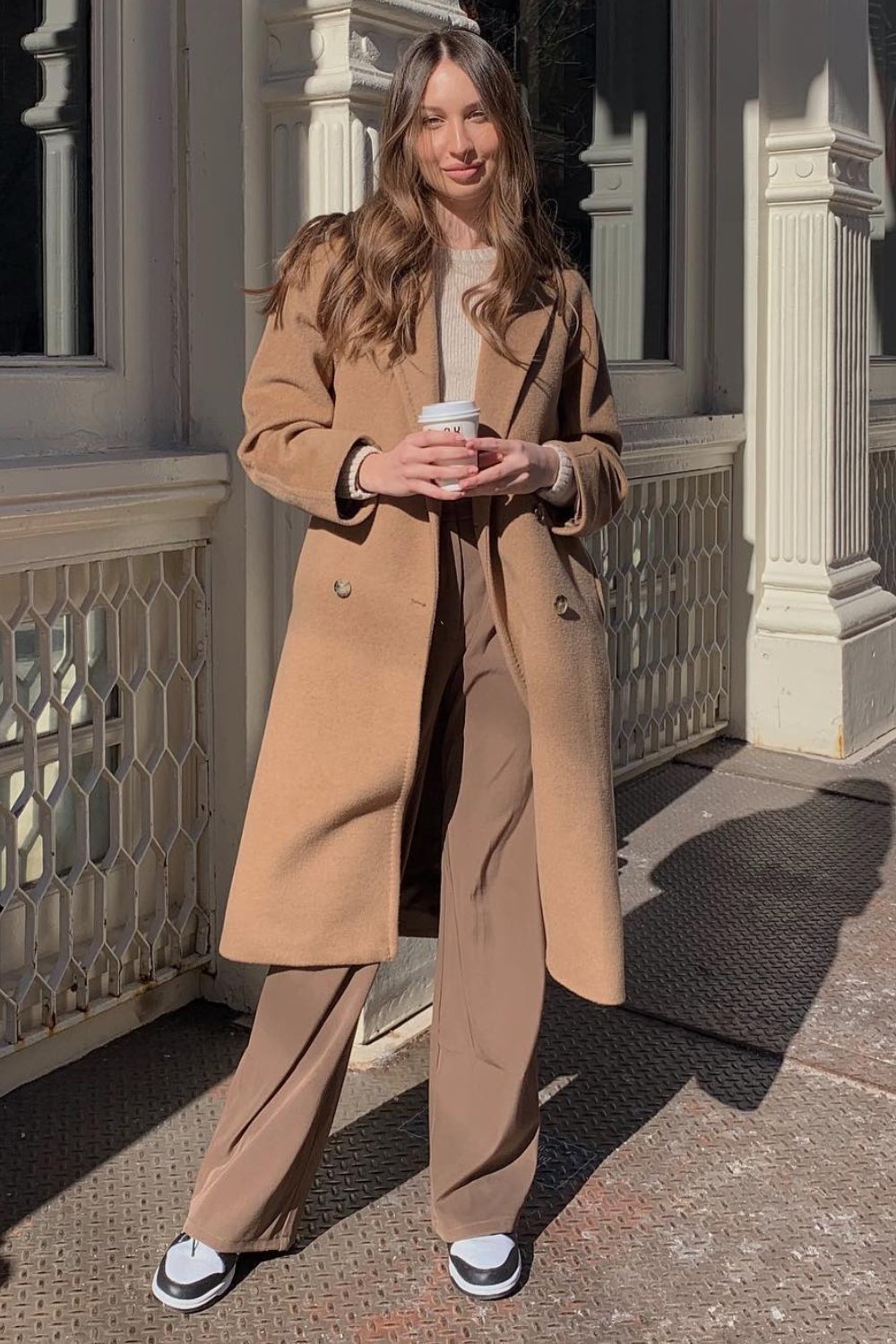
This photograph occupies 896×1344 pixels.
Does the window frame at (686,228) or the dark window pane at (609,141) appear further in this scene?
the window frame at (686,228)

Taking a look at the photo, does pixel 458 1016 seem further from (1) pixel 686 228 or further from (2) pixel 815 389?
(1) pixel 686 228

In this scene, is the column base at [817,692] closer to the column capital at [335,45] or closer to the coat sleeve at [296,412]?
the column capital at [335,45]

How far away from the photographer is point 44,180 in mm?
3158

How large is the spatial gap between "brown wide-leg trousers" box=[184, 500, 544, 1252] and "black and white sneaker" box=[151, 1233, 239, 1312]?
3 centimetres

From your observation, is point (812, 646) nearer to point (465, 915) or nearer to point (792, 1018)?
point (792, 1018)

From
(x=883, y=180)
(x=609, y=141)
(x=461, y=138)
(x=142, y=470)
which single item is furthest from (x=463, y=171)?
(x=883, y=180)

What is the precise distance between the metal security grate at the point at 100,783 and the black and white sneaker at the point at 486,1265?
3.48 ft

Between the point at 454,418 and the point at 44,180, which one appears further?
the point at 44,180

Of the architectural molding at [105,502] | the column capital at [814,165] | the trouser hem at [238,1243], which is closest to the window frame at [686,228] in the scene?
the column capital at [814,165]

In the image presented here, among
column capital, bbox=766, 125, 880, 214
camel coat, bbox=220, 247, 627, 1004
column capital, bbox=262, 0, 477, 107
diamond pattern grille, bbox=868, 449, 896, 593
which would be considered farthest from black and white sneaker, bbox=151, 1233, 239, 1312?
diamond pattern grille, bbox=868, 449, 896, 593

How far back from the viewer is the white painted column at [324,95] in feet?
10.2

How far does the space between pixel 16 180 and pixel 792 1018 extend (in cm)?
246

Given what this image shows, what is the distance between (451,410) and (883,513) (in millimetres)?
5646

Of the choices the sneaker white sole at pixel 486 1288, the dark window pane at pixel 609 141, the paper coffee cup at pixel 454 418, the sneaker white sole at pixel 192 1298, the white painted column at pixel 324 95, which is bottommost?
the sneaker white sole at pixel 486 1288
